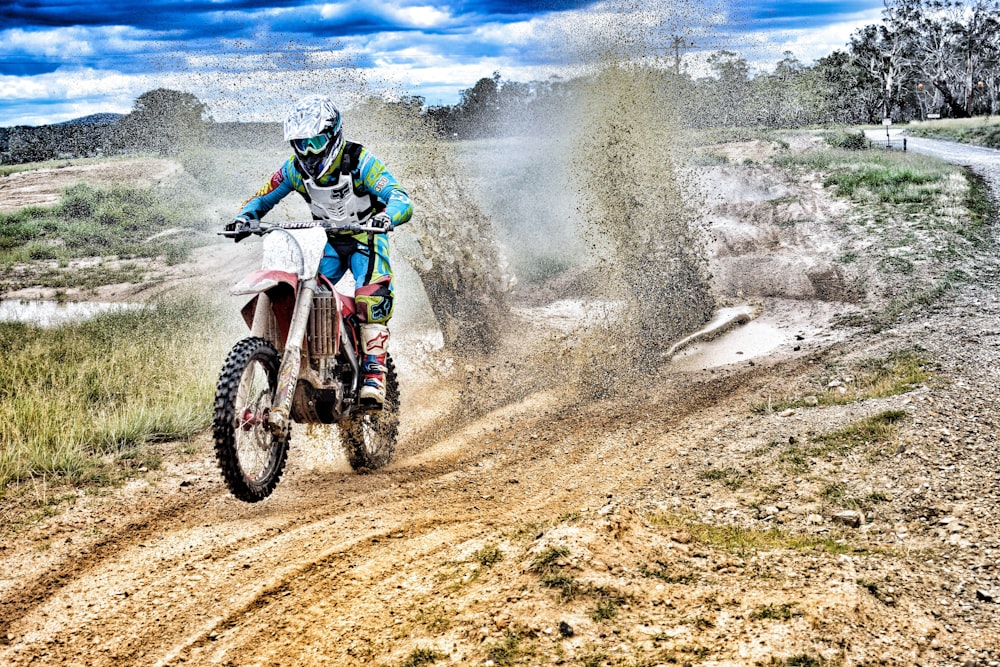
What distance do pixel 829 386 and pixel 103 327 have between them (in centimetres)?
1039

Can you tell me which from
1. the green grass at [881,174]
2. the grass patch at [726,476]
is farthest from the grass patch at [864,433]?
the green grass at [881,174]

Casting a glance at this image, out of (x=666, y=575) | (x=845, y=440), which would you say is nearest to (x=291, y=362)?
(x=666, y=575)

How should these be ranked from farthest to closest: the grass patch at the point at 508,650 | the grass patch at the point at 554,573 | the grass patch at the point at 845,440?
the grass patch at the point at 845,440 < the grass patch at the point at 554,573 < the grass patch at the point at 508,650

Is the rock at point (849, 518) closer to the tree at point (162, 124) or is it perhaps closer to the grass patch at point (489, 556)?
the grass patch at point (489, 556)

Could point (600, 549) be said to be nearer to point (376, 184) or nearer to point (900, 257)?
point (376, 184)

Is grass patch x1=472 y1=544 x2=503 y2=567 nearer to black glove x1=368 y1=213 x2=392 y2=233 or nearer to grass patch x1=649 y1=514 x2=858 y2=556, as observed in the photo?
grass patch x1=649 y1=514 x2=858 y2=556

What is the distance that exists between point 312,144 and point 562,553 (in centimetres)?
354

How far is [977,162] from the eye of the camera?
28.6 meters

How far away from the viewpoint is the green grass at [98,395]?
7.31 m

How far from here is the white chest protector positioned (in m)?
6.60

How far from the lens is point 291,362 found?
223 inches

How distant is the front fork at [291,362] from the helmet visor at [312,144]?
1086 mm

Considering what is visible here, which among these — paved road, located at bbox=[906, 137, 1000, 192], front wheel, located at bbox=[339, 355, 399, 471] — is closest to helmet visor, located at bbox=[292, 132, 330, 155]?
front wheel, located at bbox=[339, 355, 399, 471]

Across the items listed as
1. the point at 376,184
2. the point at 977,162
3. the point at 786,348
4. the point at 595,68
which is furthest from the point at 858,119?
the point at 376,184
